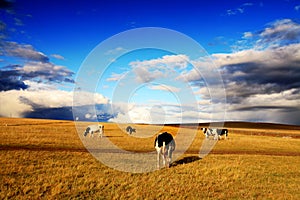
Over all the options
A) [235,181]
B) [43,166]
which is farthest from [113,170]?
[235,181]

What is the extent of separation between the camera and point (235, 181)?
14.8 metres

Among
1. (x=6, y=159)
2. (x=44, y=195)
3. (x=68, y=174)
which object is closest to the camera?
(x=44, y=195)

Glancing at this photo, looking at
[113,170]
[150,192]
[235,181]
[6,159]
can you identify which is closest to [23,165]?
[6,159]

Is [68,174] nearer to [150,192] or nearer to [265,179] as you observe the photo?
[150,192]

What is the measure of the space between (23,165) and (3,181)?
3416 millimetres

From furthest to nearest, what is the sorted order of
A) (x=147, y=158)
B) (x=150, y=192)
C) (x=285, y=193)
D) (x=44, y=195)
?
1. (x=147, y=158)
2. (x=285, y=193)
3. (x=150, y=192)
4. (x=44, y=195)

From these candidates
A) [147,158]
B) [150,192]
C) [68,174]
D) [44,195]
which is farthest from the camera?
[147,158]

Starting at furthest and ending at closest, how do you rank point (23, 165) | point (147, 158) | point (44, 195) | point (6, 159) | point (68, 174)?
point (147, 158), point (6, 159), point (23, 165), point (68, 174), point (44, 195)

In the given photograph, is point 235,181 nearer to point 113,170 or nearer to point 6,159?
point 113,170

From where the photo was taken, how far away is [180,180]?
13977mm

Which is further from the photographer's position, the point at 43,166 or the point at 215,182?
the point at 43,166

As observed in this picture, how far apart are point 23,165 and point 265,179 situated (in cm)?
1394

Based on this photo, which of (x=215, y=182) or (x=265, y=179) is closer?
(x=215, y=182)

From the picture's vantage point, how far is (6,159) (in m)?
17.0
